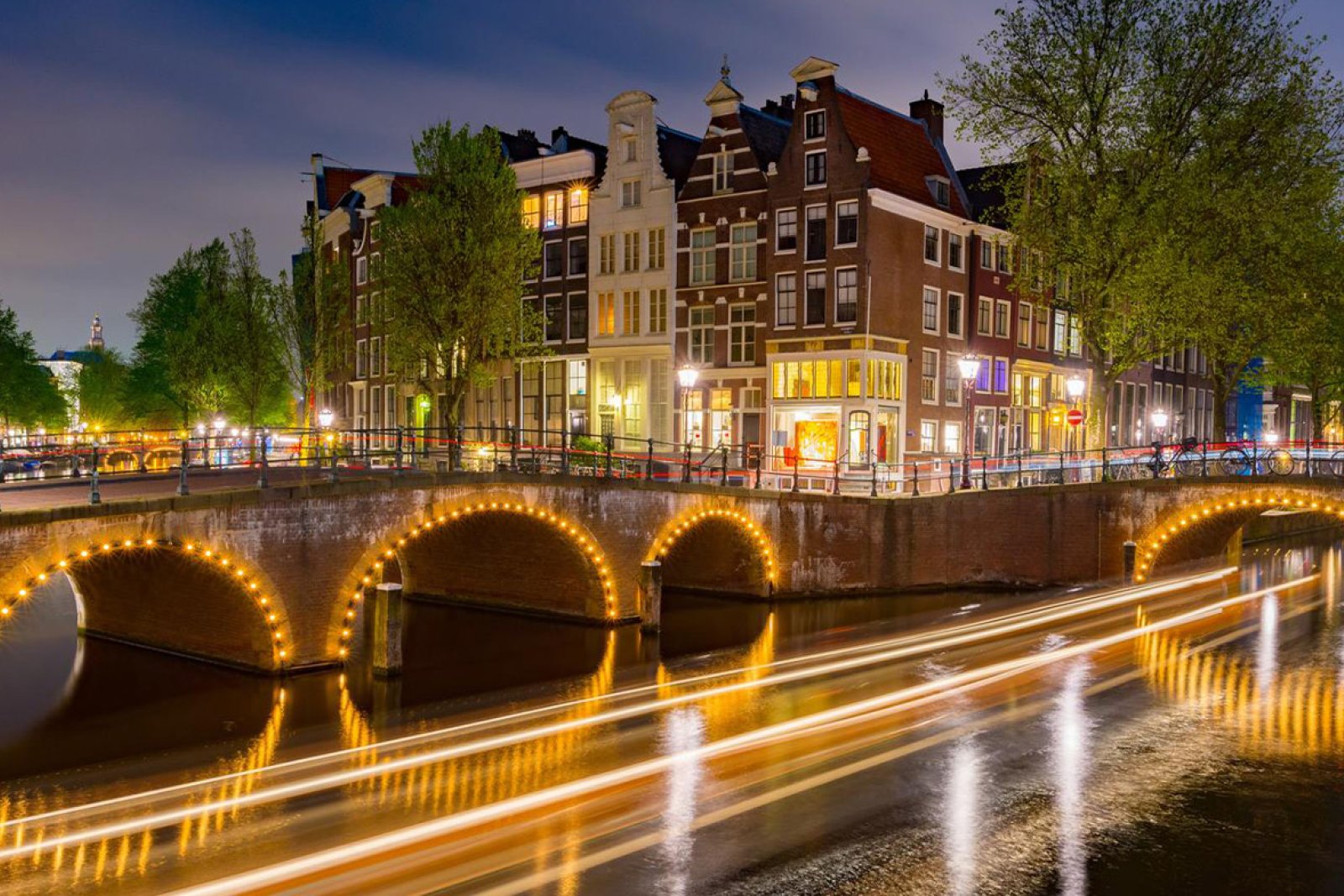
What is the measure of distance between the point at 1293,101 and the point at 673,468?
23013 millimetres

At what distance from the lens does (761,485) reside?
118 feet

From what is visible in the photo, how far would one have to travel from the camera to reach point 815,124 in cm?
4194

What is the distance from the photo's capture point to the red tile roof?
41469 mm

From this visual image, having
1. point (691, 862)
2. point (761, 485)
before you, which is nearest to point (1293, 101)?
point (761, 485)

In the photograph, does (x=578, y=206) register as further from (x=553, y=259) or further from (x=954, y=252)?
(x=954, y=252)

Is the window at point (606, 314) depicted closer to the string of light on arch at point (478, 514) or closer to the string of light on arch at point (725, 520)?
the string of light on arch at point (725, 520)

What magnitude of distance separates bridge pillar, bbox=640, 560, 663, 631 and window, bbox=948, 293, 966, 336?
69.1 feet

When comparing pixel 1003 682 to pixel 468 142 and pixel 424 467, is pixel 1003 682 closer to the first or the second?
pixel 424 467

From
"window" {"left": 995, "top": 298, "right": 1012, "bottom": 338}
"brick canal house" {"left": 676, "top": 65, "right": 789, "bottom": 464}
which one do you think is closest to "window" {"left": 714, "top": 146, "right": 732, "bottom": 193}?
"brick canal house" {"left": 676, "top": 65, "right": 789, "bottom": 464}

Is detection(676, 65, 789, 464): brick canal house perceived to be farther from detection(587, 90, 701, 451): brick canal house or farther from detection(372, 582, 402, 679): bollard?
detection(372, 582, 402, 679): bollard

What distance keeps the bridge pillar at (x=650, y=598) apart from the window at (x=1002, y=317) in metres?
24.2

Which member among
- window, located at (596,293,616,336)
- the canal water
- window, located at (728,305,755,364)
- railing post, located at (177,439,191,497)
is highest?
window, located at (596,293,616,336)

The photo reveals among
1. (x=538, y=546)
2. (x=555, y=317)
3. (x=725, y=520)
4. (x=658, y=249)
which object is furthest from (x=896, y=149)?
(x=538, y=546)

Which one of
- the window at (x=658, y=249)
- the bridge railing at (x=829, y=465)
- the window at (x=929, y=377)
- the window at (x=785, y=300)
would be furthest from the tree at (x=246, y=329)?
the window at (x=929, y=377)
